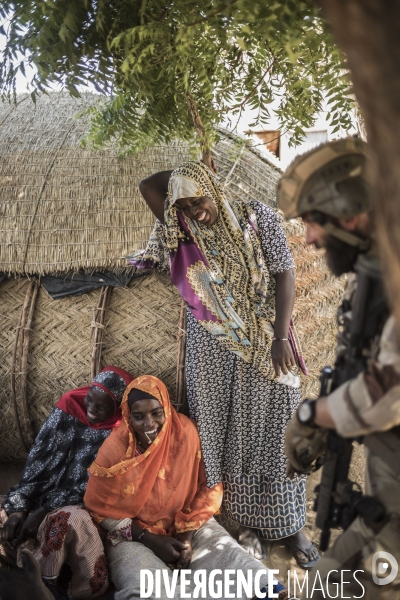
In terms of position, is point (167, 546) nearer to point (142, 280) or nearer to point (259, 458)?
point (259, 458)

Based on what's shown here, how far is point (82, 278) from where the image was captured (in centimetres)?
455

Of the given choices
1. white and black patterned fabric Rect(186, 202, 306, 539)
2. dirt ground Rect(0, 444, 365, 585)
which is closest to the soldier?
white and black patterned fabric Rect(186, 202, 306, 539)

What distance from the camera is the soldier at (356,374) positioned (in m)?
1.76

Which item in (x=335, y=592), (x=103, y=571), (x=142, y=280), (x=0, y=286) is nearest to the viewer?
(x=335, y=592)

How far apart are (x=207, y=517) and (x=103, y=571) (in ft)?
2.28

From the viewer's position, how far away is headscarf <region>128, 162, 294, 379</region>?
144 inches

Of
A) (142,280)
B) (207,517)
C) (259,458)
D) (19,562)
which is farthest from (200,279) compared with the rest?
(19,562)

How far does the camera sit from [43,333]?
15.3ft

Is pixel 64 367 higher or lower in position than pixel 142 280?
lower

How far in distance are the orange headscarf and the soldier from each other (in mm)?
1671

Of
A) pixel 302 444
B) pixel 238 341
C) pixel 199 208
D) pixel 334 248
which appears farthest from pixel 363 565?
pixel 199 208

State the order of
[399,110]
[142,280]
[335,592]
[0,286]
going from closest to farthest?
1. [399,110]
2. [335,592]
3. [142,280]
4. [0,286]

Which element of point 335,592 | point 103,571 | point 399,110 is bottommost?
point 103,571

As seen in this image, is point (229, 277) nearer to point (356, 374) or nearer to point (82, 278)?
point (82, 278)
